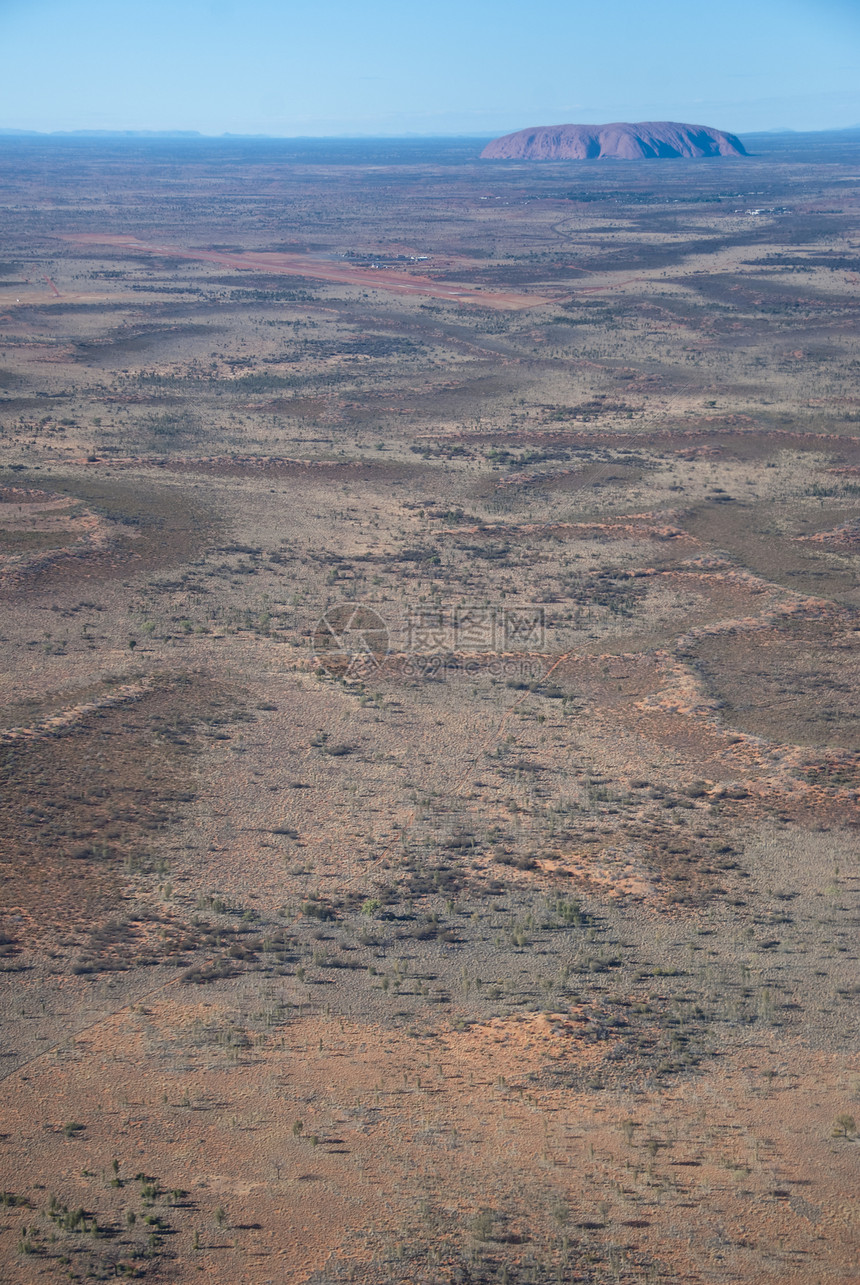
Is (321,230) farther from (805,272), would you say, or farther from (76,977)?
(76,977)

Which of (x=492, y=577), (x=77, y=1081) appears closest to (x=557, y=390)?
(x=492, y=577)
